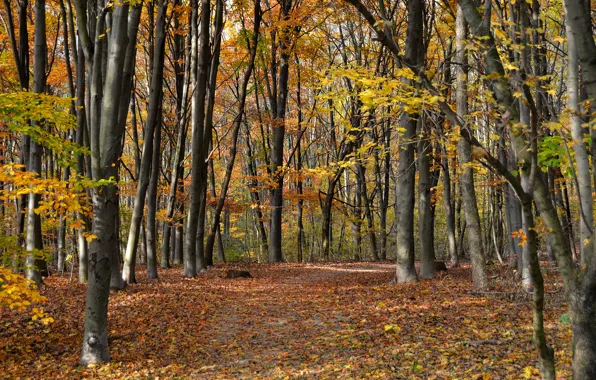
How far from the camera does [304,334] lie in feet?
25.2

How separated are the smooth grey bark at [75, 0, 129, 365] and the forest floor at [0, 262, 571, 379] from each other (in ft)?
1.57

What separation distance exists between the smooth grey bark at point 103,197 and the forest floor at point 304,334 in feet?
1.57

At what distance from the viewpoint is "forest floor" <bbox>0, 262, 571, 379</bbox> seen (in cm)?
570

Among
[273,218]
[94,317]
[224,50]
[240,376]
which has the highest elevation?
[224,50]

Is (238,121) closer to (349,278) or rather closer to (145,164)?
(145,164)

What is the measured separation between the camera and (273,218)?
20.0 m

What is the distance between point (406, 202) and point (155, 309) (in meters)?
6.29

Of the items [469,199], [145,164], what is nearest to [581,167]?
[469,199]

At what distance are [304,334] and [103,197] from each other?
390 centimetres

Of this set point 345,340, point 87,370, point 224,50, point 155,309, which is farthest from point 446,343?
point 224,50

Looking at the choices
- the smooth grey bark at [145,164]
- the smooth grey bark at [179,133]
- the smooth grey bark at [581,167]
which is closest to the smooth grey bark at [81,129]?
the smooth grey bark at [145,164]

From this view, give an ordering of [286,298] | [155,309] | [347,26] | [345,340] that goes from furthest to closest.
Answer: [347,26] → [286,298] → [155,309] → [345,340]

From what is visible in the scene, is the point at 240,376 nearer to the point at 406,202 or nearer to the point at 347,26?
the point at 406,202

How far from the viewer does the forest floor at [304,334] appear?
5703 mm
